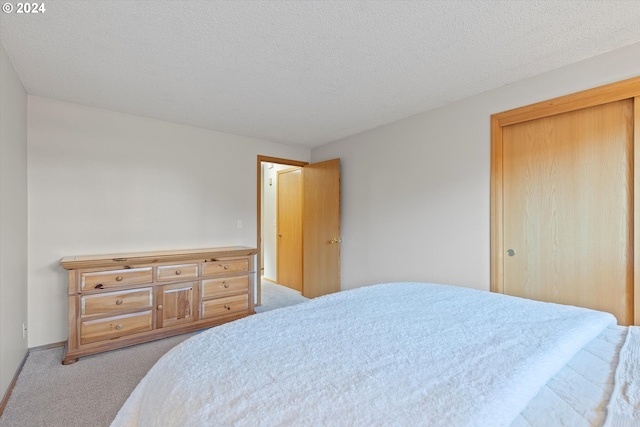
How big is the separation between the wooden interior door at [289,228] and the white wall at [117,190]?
3.66ft

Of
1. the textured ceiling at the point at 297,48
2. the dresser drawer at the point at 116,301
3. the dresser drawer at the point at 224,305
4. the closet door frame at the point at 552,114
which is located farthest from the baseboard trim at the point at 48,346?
the closet door frame at the point at 552,114

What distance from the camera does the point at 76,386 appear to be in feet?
6.84

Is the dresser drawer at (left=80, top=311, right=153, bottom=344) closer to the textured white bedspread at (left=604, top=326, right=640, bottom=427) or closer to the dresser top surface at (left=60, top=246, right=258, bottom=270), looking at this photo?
the dresser top surface at (left=60, top=246, right=258, bottom=270)

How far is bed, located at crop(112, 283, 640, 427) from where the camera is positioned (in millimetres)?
670

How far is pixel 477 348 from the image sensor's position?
3.26 ft

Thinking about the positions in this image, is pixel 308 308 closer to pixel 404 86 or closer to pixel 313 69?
pixel 313 69

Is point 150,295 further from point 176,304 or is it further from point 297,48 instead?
point 297,48

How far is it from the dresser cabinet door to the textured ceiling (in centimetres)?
179

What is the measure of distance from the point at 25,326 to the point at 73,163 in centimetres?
148

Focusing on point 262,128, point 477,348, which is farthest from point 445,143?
point 477,348

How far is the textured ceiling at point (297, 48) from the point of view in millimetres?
1591

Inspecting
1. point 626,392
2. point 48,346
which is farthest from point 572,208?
point 48,346

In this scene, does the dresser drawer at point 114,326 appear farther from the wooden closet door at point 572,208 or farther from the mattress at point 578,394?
the wooden closet door at point 572,208

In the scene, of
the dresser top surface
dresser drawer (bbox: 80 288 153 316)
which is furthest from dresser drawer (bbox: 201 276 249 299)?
dresser drawer (bbox: 80 288 153 316)
